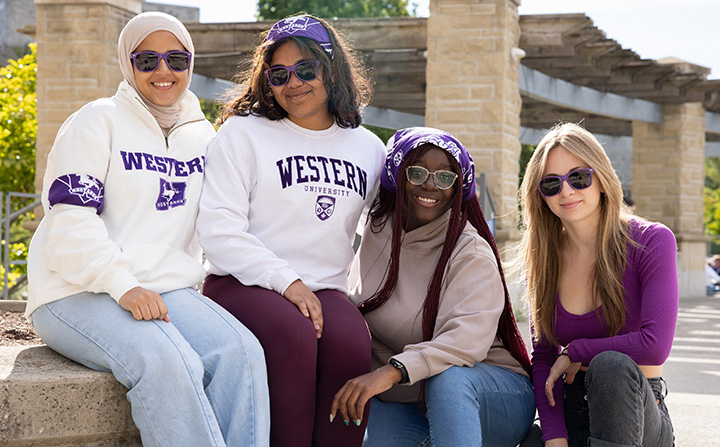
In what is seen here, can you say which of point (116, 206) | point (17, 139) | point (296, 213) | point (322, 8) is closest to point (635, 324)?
point (296, 213)

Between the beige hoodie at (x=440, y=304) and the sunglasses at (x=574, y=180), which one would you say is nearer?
the beige hoodie at (x=440, y=304)

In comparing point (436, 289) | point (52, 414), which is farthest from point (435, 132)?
point (52, 414)

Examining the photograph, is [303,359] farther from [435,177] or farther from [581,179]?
[581,179]

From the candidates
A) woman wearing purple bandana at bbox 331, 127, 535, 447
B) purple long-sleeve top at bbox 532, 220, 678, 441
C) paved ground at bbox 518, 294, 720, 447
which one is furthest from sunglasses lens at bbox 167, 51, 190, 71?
paved ground at bbox 518, 294, 720, 447

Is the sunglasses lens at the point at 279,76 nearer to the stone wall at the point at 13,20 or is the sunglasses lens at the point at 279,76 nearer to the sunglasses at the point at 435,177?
the sunglasses at the point at 435,177

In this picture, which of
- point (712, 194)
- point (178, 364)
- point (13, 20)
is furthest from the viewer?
point (712, 194)

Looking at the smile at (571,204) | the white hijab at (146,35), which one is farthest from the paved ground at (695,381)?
the white hijab at (146,35)

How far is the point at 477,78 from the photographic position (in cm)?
909

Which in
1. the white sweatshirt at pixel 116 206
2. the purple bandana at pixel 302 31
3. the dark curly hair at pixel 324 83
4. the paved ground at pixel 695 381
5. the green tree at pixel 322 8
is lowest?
the paved ground at pixel 695 381

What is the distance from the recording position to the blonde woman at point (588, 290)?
2.64 meters

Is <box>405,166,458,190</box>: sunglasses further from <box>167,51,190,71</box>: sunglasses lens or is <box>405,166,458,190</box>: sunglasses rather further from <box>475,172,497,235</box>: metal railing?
<box>475,172,497,235</box>: metal railing

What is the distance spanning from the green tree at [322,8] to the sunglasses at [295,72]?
22.4 meters

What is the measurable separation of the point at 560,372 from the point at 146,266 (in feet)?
4.50

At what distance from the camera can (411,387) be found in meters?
2.88
